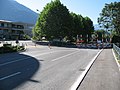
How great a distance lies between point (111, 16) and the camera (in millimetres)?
64688

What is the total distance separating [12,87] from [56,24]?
55.3 metres

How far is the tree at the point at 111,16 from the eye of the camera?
61.5 meters

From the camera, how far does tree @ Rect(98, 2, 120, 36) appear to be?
61531mm

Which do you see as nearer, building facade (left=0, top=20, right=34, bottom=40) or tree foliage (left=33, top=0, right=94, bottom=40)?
tree foliage (left=33, top=0, right=94, bottom=40)

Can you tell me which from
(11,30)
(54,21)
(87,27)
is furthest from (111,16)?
(11,30)

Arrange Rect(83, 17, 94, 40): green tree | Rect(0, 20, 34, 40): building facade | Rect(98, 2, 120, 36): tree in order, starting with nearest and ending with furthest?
Rect(98, 2, 120, 36): tree → Rect(83, 17, 94, 40): green tree → Rect(0, 20, 34, 40): building facade

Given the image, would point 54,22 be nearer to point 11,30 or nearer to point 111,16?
point 111,16

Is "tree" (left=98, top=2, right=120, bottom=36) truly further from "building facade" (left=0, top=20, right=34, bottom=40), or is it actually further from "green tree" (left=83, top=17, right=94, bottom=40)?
"building facade" (left=0, top=20, right=34, bottom=40)

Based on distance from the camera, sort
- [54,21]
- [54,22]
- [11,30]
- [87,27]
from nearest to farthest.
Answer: [54,22] < [54,21] < [87,27] < [11,30]

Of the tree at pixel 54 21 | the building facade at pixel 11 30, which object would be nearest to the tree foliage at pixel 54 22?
the tree at pixel 54 21

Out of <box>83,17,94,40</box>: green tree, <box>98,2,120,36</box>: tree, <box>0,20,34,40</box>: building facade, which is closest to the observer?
<box>98,2,120,36</box>: tree

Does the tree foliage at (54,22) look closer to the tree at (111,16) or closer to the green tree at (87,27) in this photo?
the tree at (111,16)

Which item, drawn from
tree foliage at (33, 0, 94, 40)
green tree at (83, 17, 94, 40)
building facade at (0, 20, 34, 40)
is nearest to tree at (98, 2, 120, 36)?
tree foliage at (33, 0, 94, 40)

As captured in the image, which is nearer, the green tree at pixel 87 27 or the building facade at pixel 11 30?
the green tree at pixel 87 27
